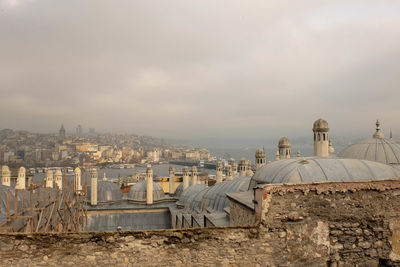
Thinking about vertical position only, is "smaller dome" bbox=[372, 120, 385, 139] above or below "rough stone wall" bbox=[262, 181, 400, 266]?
above

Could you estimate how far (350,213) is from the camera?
700 centimetres

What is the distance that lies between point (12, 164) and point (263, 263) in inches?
1433

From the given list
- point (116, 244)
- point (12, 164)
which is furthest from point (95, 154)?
point (116, 244)

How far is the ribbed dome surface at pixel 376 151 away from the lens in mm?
18017

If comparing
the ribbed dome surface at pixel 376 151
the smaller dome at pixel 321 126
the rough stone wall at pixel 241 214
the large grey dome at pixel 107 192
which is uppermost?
the smaller dome at pixel 321 126

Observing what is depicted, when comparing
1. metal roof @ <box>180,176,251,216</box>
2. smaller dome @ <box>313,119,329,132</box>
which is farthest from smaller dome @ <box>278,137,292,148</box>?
smaller dome @ <box>313,119,329,132</box>

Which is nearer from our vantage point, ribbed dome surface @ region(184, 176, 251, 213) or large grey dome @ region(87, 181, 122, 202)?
ribbed dome surface @ region(184, 176, 251, 213)

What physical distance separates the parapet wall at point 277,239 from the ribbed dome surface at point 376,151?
12629 millimetres

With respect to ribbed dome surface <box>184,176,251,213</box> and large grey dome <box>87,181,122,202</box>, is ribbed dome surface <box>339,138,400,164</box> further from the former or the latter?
large grey dome <box>87,181,122,202</box>

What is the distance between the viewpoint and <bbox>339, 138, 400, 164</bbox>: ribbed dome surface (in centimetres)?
1802

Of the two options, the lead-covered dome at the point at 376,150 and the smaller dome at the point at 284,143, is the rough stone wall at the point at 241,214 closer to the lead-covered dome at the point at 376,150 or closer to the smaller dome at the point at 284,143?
the lead-covered dome at the point at 376,150

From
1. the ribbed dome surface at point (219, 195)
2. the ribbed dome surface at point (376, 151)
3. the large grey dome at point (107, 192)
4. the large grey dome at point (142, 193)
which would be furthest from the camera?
the large grey dome at point (107, 192)

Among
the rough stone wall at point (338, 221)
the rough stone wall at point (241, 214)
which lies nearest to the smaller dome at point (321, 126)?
the rough stone wall at point (241, 214)

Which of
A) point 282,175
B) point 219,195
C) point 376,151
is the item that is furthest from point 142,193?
point 282,175
